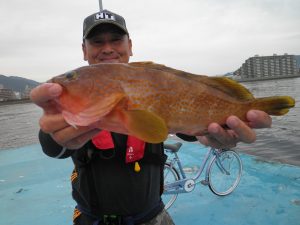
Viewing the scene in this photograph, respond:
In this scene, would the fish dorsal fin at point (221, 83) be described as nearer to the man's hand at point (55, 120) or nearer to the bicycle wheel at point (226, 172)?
the man's hand at point (55, 120)

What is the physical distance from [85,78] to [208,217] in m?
4.34

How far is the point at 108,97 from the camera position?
1.97m

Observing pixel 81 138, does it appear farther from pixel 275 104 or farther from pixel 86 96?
pixel 275 104

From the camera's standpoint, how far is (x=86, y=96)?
2014mm

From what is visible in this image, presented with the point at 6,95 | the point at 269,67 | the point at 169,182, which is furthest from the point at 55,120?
the point at 269,67

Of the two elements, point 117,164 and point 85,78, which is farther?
point 117,164

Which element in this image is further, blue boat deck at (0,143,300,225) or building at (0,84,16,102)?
building at (0,84,16,102)

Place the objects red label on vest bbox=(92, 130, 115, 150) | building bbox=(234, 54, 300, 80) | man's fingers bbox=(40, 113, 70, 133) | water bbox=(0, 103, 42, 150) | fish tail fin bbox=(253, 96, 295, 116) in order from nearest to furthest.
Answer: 1. man's fingers bbox=(40, 113, 70, 133)
2. fish tail fin bbox=(253, 96, 295, 116)
3. red label on vest bbox=(92, 130, 115, 150)
4. water bbox=(0, 103, 42, 150)
5. building bbox=(234, 54, 300, 80)

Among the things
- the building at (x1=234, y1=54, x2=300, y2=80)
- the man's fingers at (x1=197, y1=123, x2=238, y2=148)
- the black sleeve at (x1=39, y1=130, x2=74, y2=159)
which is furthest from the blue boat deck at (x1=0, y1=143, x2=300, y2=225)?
the building at (x1=234, y1=54, x2=300, y2=80)

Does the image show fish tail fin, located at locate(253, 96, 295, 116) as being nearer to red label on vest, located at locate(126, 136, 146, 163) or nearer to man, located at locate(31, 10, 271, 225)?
man, located at locate(31, 10, 271, 225)

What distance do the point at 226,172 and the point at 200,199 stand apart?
1069mm

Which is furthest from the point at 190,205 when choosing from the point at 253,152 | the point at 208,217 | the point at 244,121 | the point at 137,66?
the point at 253,152

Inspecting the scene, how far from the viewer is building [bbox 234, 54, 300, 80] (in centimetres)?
13925

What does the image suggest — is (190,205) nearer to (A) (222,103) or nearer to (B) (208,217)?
(B) (208,217)
